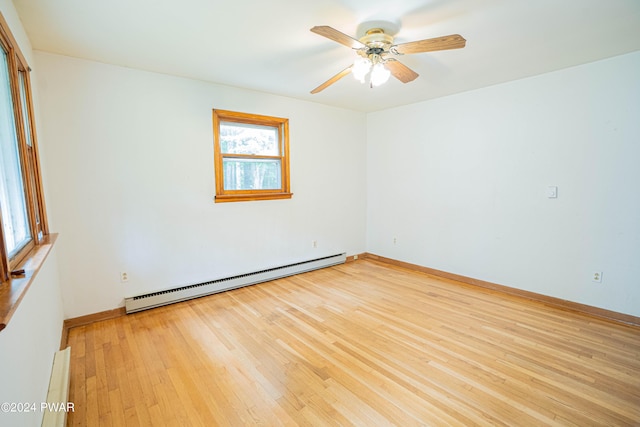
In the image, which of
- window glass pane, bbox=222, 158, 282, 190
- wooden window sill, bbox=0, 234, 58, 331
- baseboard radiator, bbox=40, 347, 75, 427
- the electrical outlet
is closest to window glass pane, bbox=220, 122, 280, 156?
window glass pane, bbox=222, 158, 282, 190

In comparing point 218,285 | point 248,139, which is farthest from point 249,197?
point 218,285

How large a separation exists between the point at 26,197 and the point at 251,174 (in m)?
2.21

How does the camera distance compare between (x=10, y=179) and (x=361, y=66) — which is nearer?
(x=10, y=179)

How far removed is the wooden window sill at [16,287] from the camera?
967mm

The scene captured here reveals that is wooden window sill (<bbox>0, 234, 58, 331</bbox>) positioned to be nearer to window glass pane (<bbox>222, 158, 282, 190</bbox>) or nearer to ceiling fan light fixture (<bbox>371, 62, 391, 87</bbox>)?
window glass pane (<bbox>222, 158, 282, 190</bbox>)

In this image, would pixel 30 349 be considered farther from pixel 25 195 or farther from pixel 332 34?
pixel 332 34

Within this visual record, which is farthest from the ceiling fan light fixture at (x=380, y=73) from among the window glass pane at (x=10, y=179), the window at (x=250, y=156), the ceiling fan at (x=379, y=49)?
the window glass pane at (x=10, y=179)

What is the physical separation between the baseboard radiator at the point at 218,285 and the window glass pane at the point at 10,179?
1.36 meters

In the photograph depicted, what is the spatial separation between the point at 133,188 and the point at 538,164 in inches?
171

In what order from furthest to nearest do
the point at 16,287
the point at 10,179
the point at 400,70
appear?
the point at 400,70 → the point at 10,179 → the point at 16,287

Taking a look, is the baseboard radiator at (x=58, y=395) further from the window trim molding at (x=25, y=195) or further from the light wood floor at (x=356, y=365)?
the window trim molding at (x=25, y=195)

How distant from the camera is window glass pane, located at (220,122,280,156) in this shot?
3.61m

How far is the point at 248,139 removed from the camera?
3.80 metres

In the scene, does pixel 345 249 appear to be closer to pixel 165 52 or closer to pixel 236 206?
pixel 236 206
